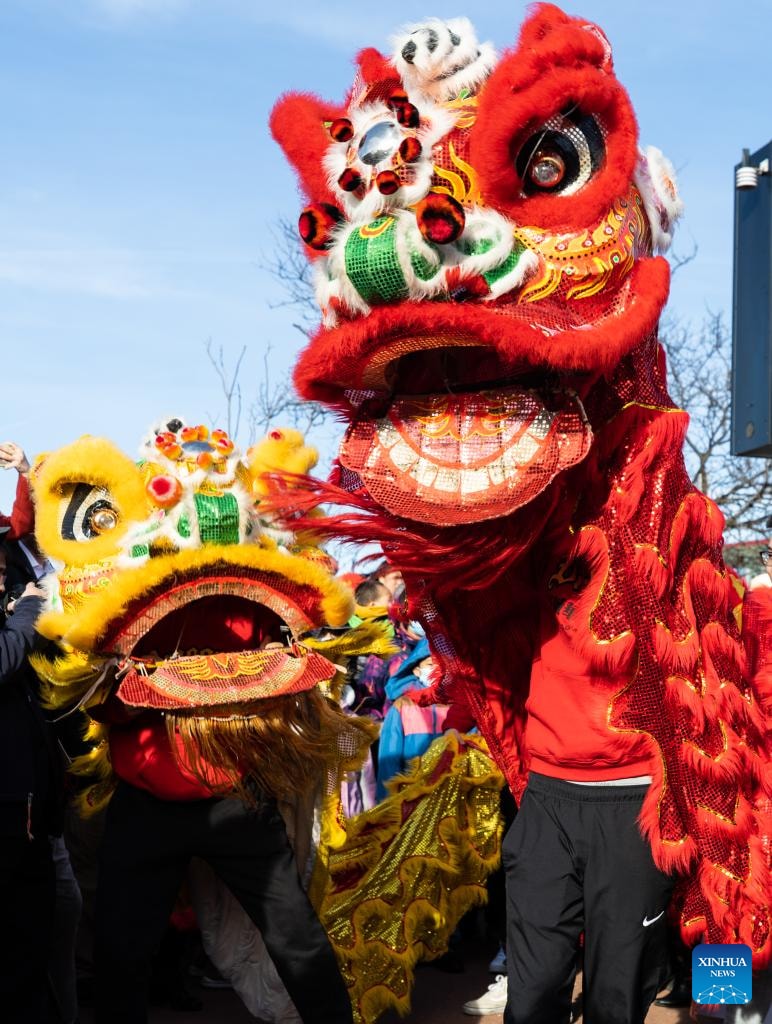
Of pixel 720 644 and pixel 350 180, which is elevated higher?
pixel 350 180

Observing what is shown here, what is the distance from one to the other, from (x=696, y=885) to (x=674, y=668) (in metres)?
0.52

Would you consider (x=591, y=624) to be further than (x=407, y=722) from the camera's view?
No

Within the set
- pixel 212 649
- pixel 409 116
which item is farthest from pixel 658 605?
pixel 212 649

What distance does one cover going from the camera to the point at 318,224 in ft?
10.1

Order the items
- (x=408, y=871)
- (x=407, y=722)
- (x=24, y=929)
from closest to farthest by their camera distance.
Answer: (x=24, y=929) < (x=408, y=871) < (x=407, y=722)

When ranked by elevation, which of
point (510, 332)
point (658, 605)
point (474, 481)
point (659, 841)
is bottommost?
point (659, 841)

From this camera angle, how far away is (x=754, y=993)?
10.8 feet

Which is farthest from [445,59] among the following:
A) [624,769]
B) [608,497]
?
[624,769]

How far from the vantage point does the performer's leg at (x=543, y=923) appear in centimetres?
Result: 307

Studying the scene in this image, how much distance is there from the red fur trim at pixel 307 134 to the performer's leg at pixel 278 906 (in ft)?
5.53

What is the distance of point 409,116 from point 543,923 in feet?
6.07

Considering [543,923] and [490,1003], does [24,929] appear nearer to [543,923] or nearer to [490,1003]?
[543,923]

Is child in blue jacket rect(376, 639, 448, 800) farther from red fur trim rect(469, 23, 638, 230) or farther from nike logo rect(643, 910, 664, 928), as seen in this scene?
red fur trim rect(469, 23, 638, 230)

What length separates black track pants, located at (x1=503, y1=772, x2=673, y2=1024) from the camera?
304cm
